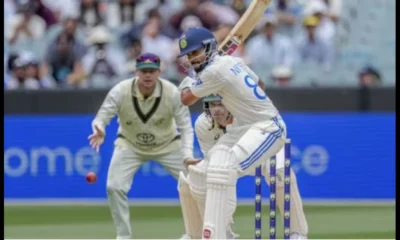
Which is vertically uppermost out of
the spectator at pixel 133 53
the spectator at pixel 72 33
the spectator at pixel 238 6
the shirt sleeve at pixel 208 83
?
the spectator at pixel 238 6

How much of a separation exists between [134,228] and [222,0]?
19.9ft

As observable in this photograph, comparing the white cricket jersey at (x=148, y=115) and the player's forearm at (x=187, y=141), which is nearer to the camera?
the player's forearm at (x=187, y=141)

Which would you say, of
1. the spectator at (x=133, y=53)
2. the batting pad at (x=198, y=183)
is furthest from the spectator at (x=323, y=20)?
the batting pad at (x=198, y=183)

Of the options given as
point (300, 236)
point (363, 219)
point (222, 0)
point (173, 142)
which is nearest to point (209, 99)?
point (300, 236)

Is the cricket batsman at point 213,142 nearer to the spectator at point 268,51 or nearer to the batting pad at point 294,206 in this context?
the batting pad at point 294,206

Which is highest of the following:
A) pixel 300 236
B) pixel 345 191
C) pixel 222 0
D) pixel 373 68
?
pixel 222 0

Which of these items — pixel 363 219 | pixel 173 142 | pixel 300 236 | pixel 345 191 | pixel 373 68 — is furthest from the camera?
pixel 373 68

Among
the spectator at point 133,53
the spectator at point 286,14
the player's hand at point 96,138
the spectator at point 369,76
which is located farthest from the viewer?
the spectator at point 286,14

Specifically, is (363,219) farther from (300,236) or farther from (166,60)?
(166,60)

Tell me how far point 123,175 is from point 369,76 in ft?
17.5

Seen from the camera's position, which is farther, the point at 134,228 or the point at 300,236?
the point at 134,228

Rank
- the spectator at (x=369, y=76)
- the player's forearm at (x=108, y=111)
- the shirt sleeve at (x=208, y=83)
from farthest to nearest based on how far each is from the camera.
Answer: the spectator at (x=369, y=76)
the player's forearm at (x=108, y=111)
the shirt sleeve at (x=208, y=83)

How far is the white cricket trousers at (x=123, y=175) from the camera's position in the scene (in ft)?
35.9

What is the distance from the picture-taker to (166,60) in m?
17.0
